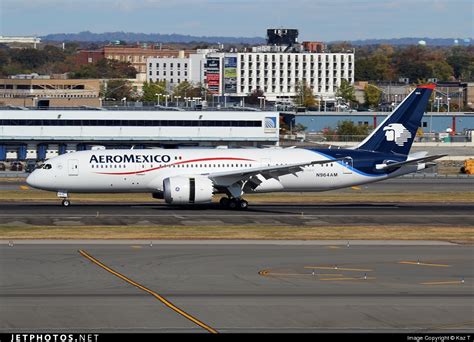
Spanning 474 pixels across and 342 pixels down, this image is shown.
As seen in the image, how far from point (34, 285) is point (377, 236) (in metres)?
19.8

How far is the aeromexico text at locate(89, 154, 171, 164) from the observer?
62906mm

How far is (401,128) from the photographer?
67562 millimetres

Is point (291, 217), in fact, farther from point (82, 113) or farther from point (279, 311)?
point (82, 113)

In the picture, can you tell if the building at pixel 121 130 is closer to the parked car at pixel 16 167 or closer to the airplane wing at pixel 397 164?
the parked car at pixel 16 167

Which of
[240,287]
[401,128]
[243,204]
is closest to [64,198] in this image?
[243,204]

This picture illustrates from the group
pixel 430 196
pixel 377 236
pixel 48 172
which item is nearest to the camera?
pixel 377 236

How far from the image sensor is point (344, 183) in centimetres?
6525

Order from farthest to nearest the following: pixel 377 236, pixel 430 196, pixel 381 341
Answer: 1. pixel 430 196
2. pixel 377 236
3. pixel 381 341

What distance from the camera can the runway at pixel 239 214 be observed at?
183 ft

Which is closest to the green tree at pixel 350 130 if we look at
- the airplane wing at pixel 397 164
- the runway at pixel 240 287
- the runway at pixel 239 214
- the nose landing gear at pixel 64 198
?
the runway at pixel 239 214

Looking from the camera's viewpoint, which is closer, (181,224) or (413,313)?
(413,313)

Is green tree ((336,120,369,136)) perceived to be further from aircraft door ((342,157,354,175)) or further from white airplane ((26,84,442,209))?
aircraft door ((342,157,354,175))

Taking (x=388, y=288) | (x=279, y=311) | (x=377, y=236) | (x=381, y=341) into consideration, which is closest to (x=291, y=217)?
(x=377, y=236)

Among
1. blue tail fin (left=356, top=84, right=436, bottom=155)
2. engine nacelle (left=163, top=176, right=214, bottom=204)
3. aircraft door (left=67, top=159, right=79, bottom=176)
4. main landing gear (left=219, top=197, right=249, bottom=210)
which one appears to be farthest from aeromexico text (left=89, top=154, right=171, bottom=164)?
blue tail fin (left=356, top=84, right=436, bottom=155)
